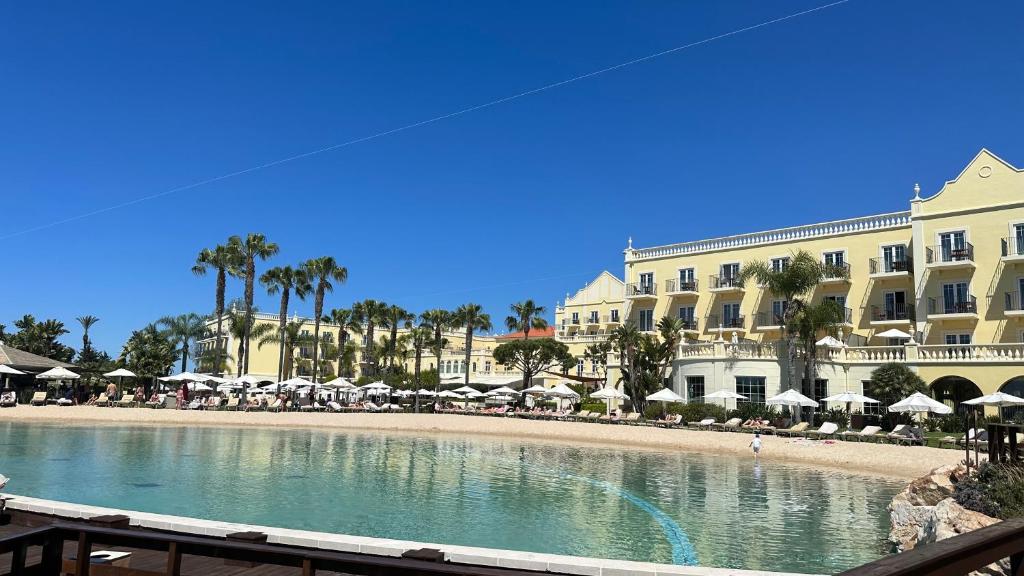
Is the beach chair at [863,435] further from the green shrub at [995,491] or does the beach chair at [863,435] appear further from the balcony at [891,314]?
the green shrub at [995,491]

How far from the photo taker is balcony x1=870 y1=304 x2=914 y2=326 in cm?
4200

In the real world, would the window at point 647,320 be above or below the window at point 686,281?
below

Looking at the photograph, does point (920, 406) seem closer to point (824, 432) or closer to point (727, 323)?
point (824, 432)

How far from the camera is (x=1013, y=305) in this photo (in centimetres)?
3822

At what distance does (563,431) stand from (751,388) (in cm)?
1137

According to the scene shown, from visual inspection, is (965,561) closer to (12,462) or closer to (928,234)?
(12,462)

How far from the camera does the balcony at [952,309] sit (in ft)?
128

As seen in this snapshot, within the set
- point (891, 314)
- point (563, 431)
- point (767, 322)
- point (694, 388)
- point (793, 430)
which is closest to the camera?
point (793, 430)

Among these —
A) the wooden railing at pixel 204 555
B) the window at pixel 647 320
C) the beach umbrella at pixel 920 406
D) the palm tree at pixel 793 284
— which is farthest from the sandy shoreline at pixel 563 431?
the wooden railing at pixel 204 555

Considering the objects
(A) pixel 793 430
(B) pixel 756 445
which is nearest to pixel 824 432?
(A) pixel 793 430

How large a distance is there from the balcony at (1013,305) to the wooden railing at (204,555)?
1682 inches

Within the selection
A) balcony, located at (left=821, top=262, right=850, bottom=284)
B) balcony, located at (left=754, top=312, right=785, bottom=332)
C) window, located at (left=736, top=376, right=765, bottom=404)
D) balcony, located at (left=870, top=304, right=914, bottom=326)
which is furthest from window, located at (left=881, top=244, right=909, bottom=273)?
window, located at (left=736, top=376, right=765, bottom=404)

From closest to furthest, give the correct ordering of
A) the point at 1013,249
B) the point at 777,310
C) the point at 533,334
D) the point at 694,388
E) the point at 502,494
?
the point at 502,494, the point at 1013,249, the point at 694,388, the point at 777,310, the point at 533,334

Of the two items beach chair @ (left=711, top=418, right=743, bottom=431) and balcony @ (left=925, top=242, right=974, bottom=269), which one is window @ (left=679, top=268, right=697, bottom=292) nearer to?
balcony @ (left=925, top=242, right=974, bottom=269)
